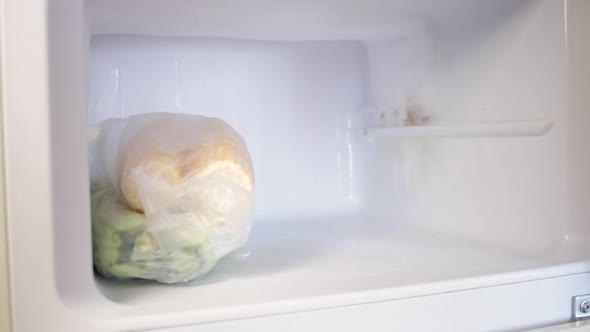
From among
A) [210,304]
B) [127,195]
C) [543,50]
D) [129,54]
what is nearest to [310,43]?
[129,54]

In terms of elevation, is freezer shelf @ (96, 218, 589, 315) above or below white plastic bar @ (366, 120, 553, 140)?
below

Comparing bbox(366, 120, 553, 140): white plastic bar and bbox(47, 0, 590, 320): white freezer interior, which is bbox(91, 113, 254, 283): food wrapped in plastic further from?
bbox(366, 120, 553, 140): white plastic bar

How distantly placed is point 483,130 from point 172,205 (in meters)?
0.53

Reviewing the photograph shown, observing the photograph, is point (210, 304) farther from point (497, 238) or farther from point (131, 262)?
point (497, 238)

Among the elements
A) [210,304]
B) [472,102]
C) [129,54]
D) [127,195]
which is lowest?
[210,304]

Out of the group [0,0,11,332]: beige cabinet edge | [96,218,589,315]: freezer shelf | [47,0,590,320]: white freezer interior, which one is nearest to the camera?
[0,0,11,332]: beige cabinet edge

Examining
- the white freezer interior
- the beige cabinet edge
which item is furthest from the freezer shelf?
the beige cabinet edge

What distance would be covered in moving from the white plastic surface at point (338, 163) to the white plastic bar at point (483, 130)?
0.06ft

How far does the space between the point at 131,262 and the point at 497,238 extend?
1.96ft

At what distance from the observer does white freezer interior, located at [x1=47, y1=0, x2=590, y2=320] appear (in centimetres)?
71

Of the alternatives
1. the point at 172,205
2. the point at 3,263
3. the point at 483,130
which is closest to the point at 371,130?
the point at 483,130

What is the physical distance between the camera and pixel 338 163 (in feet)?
4.18

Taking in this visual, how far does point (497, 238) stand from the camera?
91 centimetres

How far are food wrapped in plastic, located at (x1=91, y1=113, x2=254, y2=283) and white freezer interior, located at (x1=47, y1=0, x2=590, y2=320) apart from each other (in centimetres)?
4
